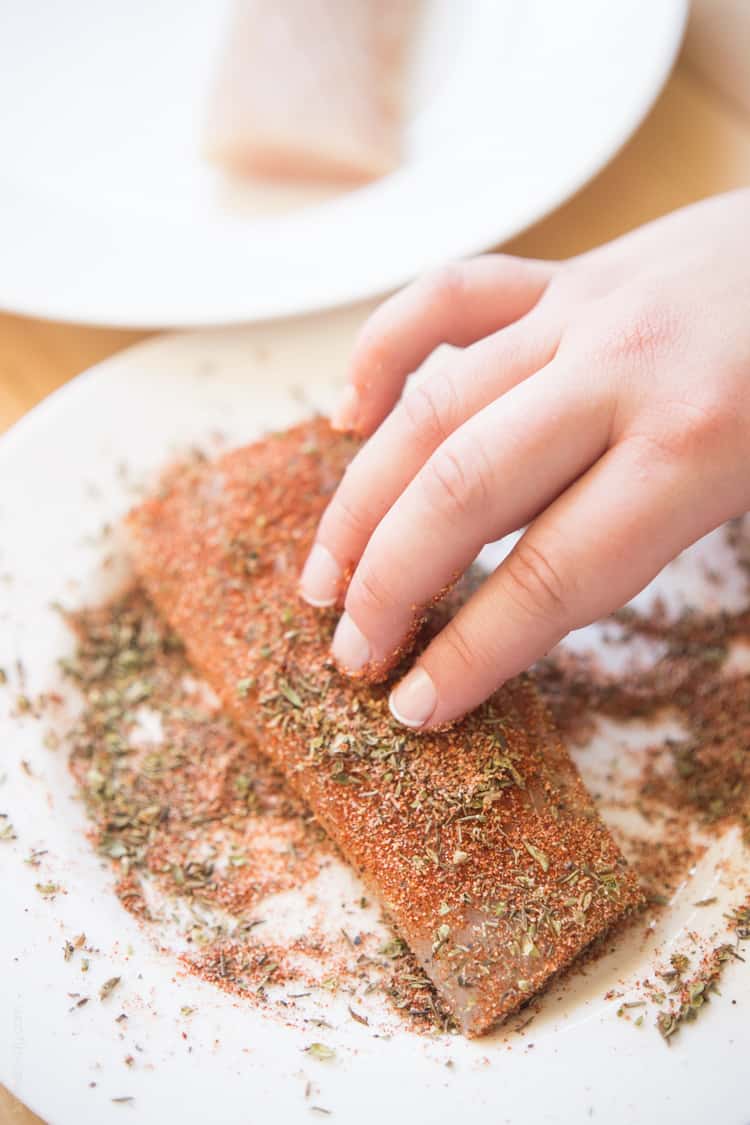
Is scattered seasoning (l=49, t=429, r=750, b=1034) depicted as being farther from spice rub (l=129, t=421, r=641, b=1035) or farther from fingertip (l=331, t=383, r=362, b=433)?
fingertip (l=331, t=383, r=362, b=433)

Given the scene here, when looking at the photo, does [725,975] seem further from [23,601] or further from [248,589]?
[23,601]

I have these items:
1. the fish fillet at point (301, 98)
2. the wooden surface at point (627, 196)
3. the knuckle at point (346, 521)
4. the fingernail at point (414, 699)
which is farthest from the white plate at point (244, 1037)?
the fish fillet at point (301, 98)

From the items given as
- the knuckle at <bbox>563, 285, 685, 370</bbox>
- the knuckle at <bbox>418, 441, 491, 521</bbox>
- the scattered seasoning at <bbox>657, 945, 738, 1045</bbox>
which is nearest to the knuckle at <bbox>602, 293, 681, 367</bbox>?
the knuckle at <bbox>563, 285, 685, 370</bbox>

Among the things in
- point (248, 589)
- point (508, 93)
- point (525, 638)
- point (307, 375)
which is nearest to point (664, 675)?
point (525, 638)

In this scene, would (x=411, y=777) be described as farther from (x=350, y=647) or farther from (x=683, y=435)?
(x=683, y=435)

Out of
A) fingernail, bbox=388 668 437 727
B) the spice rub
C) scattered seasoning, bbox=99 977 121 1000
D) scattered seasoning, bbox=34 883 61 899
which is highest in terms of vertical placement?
fingernail, bbox=388 668 437 727

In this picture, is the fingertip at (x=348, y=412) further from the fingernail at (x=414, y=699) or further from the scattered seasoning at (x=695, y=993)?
the scattered seasoning at (x=695, y=993)

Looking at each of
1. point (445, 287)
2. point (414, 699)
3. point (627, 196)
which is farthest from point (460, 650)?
point (627, 196)
